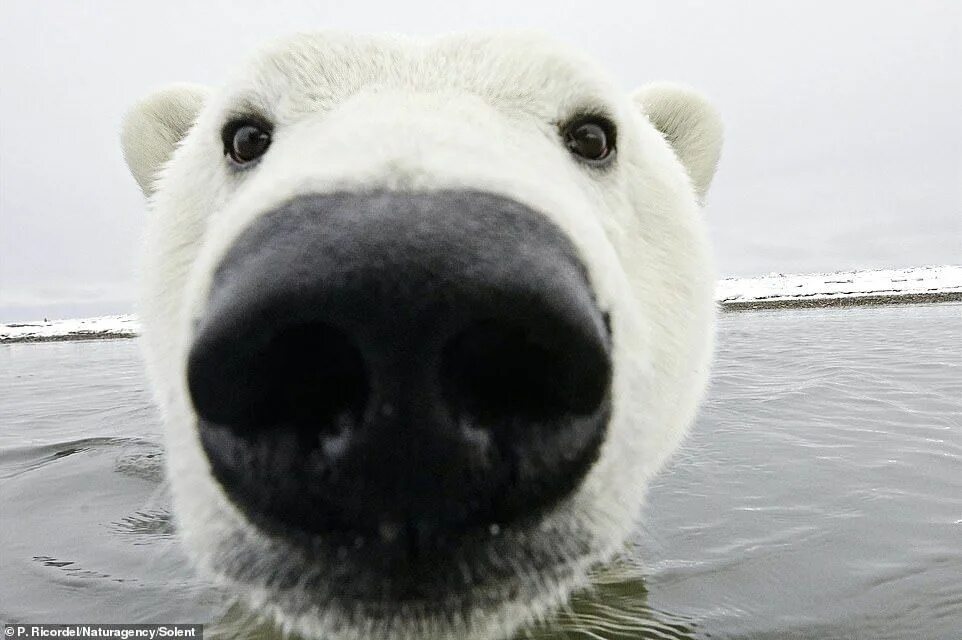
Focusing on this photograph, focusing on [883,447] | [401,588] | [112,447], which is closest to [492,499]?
[401,588]

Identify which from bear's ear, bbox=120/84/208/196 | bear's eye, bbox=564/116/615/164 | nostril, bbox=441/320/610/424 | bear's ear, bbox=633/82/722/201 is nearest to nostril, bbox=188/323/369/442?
nostril, bbox=441/320/610/424

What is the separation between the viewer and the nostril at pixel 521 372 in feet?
3.39

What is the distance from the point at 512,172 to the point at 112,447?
20.7 ft

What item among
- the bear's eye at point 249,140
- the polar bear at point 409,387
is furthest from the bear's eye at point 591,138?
the bear's eye at point 249,140

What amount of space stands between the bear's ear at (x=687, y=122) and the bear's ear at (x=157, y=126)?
2.52 m

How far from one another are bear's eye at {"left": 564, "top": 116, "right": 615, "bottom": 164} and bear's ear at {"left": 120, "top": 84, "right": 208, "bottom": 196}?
7.41 ft

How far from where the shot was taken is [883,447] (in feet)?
15.6

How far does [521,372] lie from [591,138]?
154cm

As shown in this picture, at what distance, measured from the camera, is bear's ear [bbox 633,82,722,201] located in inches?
150

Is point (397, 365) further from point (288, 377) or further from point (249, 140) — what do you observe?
point (249, 140)

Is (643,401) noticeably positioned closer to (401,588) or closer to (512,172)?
(512,172)

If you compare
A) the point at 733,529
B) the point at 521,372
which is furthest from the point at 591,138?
the point at 733,529

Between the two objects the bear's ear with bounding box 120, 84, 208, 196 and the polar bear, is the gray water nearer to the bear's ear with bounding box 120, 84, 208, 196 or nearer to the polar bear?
the polar bear

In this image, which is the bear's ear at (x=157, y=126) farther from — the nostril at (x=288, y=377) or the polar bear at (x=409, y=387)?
the nostril at (x=288, y=377)
